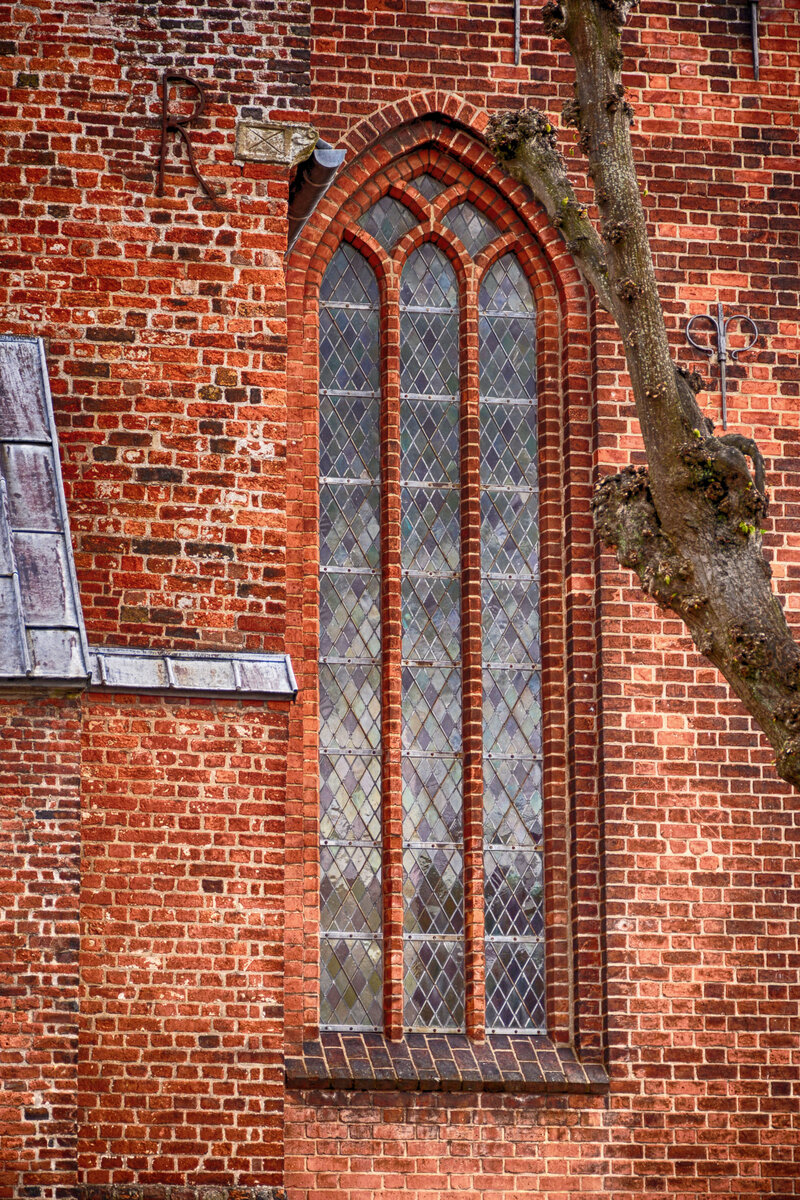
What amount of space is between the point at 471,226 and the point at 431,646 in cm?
242

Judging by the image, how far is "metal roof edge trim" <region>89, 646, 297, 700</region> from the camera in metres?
8.80

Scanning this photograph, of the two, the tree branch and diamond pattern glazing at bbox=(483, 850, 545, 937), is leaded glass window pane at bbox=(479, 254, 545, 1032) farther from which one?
the tree branch

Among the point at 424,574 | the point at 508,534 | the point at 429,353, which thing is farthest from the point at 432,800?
the point at 429,353

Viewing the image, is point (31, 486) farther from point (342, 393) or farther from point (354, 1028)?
point (354, 1028)

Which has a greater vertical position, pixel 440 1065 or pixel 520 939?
pixel 520 939

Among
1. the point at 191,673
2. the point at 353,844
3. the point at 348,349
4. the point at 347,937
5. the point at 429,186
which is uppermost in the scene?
the point at 429,186

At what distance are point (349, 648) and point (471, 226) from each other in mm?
2531

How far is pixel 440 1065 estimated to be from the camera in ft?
31.8

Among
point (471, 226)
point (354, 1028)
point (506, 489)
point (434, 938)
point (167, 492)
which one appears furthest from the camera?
point (471, 226)

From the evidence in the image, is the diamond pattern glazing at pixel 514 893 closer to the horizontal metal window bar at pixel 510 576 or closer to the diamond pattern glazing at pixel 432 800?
the diamond pattern glazing at pixel 432 800

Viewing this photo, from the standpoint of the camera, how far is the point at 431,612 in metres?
10.5

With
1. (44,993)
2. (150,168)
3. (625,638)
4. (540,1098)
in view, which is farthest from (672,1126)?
(150,168)

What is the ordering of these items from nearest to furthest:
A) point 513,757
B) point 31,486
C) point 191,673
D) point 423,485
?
point 31,486
point 191,673
point 513,757
point 423,485

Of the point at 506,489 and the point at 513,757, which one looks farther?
the point at 506,489
